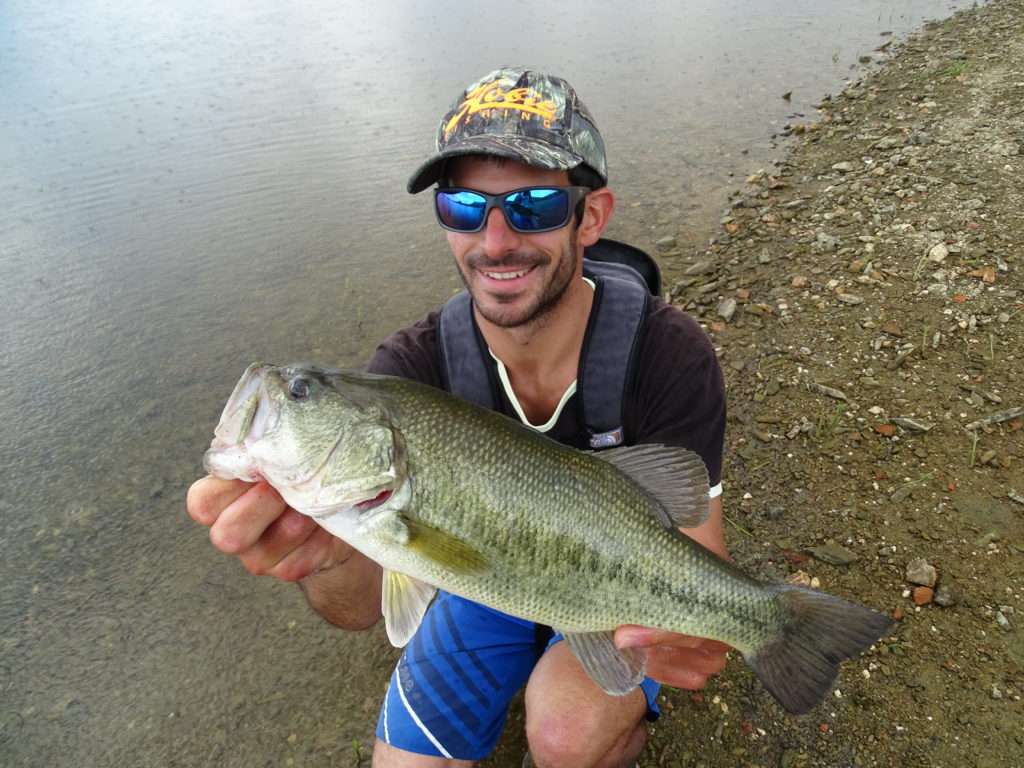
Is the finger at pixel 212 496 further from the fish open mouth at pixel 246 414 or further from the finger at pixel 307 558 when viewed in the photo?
the finger at pixel 307 558

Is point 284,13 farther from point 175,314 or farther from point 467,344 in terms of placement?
point 467,344

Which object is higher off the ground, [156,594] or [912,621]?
[912,621]

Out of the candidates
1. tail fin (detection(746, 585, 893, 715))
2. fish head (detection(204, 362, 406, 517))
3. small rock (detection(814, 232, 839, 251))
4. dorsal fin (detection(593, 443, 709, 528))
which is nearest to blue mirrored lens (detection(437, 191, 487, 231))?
fish head (detection(204, 362, 406, 517))

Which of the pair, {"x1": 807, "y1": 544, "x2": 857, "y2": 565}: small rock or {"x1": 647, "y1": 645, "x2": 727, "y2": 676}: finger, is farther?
{"x1": 807, "y1": 544, "x2": 857, "y2": 565}: small rock

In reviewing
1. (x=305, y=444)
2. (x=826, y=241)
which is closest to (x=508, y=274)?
(x=305, y=444)

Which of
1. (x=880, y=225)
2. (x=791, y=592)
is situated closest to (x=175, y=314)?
(x=791, y=592)

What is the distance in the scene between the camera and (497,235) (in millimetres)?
2746

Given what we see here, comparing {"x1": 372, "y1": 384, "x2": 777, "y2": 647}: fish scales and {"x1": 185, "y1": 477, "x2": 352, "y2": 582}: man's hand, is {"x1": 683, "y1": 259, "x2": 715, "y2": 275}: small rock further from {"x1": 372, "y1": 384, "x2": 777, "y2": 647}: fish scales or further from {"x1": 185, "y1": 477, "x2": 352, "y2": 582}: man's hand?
{"x1": 185, "y1": 477, "x2": 352, "y2": 582}: man's hand

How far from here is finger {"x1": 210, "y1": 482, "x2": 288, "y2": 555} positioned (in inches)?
81.7

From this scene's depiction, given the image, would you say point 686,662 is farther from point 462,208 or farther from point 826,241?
point 826,241

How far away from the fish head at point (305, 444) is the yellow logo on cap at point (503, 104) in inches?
57.4

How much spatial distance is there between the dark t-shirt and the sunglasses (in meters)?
0.64

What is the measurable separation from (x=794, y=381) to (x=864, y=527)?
1390 millimetres

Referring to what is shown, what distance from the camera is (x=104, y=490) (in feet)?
16.8
